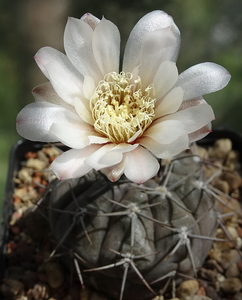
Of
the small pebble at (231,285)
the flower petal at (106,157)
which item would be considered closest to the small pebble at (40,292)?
the small pebble at (231,285)

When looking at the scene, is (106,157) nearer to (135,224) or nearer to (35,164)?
(135,224)

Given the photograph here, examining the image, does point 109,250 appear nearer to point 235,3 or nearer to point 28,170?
point 28,170

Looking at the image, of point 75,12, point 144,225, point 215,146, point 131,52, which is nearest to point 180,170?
point 144,225

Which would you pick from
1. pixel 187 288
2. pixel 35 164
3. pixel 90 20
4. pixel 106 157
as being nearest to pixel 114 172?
pixel 106 157

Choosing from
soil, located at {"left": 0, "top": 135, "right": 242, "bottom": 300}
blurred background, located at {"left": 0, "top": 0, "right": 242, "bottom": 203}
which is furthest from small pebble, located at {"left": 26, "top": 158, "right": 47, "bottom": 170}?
blurred background, located at {"left": 0, "top": 0, "right": 242, "bottom": 203}

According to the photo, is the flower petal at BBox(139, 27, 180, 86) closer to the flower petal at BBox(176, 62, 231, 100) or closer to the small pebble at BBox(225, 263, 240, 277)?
the flower petal at BBox(176, 62, 231, 100)

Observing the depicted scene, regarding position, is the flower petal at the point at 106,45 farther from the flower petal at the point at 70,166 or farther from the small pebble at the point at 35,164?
the small pebble at the point at 35,164
